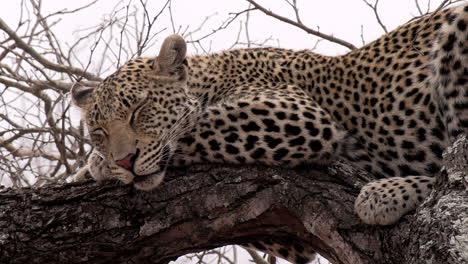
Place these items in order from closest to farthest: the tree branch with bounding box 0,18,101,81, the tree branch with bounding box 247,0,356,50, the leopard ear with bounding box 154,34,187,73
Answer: the leopard ear with bounding box 154,34,187,73 < the tree branch with bounding box 247,0,356,50 < the tree branch with bounding box 0,18,101,81

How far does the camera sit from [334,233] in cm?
464

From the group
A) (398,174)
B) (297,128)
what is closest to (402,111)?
(398,174)

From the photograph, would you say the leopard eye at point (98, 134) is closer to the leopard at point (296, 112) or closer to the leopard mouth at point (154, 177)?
the leopard at point (296, 112)

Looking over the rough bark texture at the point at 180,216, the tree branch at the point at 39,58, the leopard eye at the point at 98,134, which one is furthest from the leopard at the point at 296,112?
the tree branch at the point at 39,58

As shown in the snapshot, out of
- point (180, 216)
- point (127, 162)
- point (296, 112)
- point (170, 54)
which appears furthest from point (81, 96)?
point (296, 112)

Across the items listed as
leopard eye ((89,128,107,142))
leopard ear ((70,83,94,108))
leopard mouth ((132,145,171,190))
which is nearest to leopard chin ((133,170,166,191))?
leopard mouth ((132,145,171,190))

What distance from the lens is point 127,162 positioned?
17.4ft

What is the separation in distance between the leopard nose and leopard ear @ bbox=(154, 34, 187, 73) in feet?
3.30

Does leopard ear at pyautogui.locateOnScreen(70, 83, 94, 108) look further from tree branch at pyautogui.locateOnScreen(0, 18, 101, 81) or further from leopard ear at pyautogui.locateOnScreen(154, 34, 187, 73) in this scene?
tree branch at pyautogui.locateOnScreen(0, 18, 101, 81)

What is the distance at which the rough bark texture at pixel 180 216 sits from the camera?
4.82 metres

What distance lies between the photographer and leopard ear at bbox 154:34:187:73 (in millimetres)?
5953

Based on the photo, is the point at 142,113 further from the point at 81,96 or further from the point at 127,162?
the point at 81,96

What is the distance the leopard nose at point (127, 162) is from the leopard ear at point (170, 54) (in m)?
1.01

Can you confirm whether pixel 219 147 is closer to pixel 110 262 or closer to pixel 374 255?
pixel 110 262
